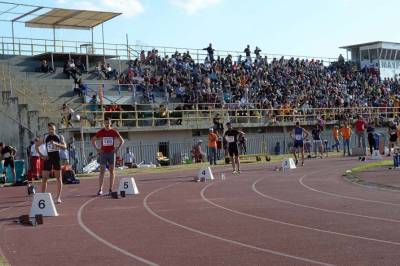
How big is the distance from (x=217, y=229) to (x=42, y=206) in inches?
158

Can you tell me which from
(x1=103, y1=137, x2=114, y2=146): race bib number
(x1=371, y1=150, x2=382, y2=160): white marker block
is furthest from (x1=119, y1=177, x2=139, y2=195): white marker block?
(x1=371, y1=150, x2=382, y2=160): white marker block

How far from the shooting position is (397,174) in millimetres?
20219

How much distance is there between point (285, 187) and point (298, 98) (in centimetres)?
3243

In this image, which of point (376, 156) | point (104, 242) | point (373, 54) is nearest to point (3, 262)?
point (104, 242)

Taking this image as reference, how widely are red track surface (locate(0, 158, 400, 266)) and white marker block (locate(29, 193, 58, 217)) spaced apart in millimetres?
306

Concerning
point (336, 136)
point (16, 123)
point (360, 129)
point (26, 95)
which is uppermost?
point (26, 95)

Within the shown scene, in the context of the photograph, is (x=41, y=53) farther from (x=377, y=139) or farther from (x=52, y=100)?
(x=377, y=139)

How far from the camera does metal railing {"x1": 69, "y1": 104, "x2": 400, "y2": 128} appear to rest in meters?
34.8

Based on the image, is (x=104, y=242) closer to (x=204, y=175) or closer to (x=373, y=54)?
(x=204, y=175)

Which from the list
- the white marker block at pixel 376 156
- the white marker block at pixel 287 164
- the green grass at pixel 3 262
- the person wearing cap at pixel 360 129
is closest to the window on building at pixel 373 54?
the person wearing cap at pixel 360 129

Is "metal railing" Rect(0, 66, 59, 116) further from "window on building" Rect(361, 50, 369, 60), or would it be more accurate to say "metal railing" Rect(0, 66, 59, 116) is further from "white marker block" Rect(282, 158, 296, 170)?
"window on building" Rect(361, 50, 369, 60)

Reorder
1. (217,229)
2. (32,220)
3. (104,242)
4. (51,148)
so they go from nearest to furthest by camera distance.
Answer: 1. (104,242)
2. (217,229)
3. (32,220)
4. (51,148)

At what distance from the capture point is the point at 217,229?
1052cm

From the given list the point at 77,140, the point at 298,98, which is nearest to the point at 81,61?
the point at 77,140
